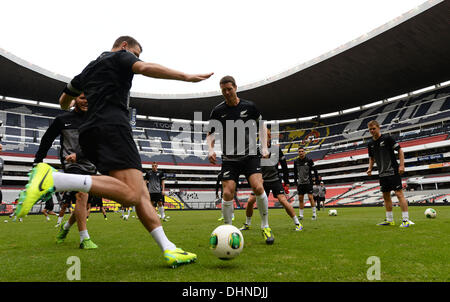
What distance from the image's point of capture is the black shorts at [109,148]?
2.47 metres

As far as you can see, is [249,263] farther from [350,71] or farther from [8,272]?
[350,71]

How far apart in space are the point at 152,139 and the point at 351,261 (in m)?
47.3

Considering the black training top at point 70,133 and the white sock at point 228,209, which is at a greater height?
the black training top at point 70,133

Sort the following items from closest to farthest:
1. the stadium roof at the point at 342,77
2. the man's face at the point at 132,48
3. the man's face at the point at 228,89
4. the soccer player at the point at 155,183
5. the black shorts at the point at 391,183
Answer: the man's face at the point at 132,48 < the man's face at the point at 228,89 < the black shorts at the point at 391,183 < the soccer player at the point at 155,183 < the stadium roof at the point at 342,77

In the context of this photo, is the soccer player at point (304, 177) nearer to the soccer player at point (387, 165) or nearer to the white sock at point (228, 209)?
the soccer player at point (387, 165)

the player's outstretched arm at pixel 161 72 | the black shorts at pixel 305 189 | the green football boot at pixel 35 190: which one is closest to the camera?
the green football boot at pixel 35 190

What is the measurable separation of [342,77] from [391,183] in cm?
3130

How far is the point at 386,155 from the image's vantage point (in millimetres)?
6824

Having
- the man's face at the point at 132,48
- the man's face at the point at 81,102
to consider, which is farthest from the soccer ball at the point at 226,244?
the man's face at the point at 81,102

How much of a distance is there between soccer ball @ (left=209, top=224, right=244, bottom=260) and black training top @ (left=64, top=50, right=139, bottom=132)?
52.4 inches

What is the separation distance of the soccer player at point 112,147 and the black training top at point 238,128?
1.87 meters

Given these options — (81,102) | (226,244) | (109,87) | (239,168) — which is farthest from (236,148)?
(81,102)

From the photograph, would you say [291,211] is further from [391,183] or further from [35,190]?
[35,190]

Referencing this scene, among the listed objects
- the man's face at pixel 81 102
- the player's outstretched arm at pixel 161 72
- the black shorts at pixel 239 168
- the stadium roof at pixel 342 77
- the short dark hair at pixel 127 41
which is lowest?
the black shorts at pixel 239 168
